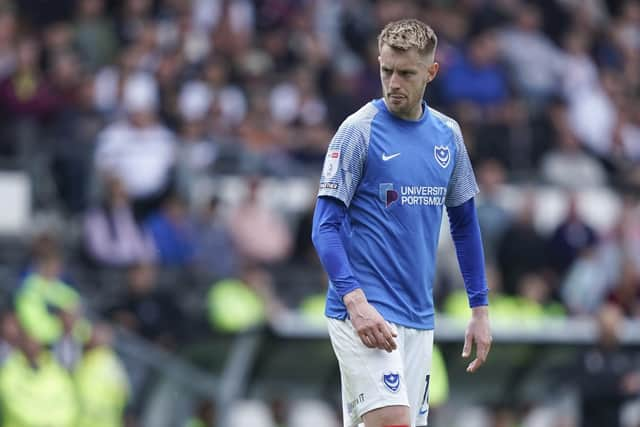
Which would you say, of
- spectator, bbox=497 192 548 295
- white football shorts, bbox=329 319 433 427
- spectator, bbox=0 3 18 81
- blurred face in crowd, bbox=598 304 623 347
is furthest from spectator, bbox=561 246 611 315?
white football shorts, bbox=329 319 433 427

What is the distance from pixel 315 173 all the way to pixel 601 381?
14.1ft

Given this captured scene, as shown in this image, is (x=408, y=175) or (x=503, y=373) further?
(x=503, y=373)

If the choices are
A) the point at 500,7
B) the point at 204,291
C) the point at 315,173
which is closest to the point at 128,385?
the point at 204,291

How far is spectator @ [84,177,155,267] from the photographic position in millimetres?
14039

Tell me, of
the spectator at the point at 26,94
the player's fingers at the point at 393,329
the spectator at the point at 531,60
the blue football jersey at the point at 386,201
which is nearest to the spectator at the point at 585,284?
the spectator at the point at 531,60

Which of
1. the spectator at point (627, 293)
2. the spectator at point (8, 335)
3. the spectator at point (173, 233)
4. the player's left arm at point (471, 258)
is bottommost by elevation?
the spectator at point (627, 293)

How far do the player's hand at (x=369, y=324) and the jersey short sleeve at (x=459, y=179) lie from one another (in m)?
0.83

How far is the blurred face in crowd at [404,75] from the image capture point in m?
6.51

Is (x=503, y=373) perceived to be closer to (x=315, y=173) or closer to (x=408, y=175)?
(x=315, y=173)

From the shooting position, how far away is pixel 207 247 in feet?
47.7

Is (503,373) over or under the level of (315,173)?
under

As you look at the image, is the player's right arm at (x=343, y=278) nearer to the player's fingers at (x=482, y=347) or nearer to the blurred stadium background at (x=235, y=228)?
the player's fingers at (x=482, y=347)

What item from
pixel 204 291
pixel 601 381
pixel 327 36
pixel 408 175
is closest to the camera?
pixel 408 175

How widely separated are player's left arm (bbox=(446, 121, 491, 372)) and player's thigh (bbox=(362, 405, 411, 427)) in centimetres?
47
